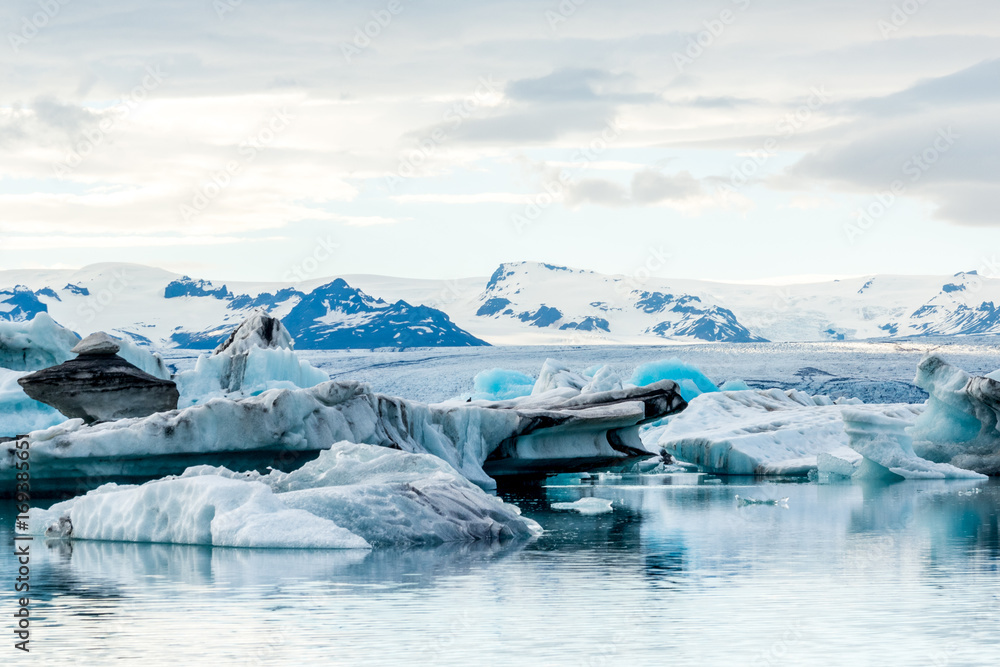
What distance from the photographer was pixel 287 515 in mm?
10492

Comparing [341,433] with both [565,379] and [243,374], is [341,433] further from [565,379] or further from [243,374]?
[565,379]

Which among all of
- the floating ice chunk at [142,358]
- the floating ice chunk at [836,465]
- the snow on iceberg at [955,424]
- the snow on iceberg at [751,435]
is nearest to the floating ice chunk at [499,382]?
the snow on iceberg at [751,435]

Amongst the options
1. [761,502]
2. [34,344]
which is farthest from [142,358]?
[761,502]

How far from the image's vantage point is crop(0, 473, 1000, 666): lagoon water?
603cm

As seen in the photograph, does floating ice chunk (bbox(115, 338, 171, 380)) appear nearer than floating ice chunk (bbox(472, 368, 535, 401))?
Yes

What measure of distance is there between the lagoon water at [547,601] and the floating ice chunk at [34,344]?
1290 cm

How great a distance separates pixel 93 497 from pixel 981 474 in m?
17.8

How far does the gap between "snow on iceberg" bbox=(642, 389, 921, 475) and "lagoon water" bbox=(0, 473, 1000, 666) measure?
13.0 metres

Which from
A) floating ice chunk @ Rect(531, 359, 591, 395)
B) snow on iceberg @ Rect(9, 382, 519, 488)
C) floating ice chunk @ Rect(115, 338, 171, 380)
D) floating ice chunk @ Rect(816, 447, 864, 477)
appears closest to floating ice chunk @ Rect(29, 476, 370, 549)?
snow on iceberg @ Rect(9, 382, 519, 488)

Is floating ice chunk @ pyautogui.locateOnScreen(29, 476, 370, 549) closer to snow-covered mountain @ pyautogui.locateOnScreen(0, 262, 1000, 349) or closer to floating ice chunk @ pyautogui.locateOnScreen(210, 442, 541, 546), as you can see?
floating ice chunk @ pyautogui.locateOnScreen(210, 442, 541, 546)

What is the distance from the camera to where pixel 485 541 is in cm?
1098

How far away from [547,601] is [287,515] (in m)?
3.58

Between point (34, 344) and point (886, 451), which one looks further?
point (34, 344)

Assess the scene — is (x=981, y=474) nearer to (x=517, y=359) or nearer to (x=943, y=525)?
(x=943, y=525)
